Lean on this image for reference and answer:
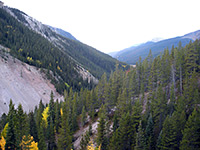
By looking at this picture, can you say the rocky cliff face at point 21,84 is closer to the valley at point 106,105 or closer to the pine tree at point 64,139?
the valley at point 106,105

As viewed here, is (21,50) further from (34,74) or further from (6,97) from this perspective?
(6,97)

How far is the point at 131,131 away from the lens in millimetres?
28891

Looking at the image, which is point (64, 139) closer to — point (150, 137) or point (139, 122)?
point (139, 122)

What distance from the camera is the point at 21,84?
3024 inches

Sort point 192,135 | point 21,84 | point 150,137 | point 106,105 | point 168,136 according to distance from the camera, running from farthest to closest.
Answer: point 21,84 < point 106,105 < point 150,137 < point 168,136 < point 192,135

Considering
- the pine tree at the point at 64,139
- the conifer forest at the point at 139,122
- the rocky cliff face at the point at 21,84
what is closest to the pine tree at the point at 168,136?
the conifer forest at the point at 139,122

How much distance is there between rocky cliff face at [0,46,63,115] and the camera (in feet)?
218

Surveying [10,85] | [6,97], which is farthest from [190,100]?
[10,85]

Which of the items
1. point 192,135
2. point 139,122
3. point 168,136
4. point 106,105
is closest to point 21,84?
point 106,105

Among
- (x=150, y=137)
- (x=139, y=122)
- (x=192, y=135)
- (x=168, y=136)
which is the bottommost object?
(x=150, y=137)

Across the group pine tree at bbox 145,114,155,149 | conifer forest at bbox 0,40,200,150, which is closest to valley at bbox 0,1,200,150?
conifer forest at bbox 0,40,200,150

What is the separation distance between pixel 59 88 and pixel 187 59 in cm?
7812

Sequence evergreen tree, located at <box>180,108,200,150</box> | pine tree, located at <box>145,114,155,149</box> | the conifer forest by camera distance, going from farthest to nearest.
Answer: pine tree, located at <box>145,114,155,149</box>
the conifer forest
evergreen tree, located at <box>180,108,200,150</box>

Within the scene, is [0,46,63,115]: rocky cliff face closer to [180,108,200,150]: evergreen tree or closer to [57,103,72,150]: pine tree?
[57,103,72,150]: pine tree
